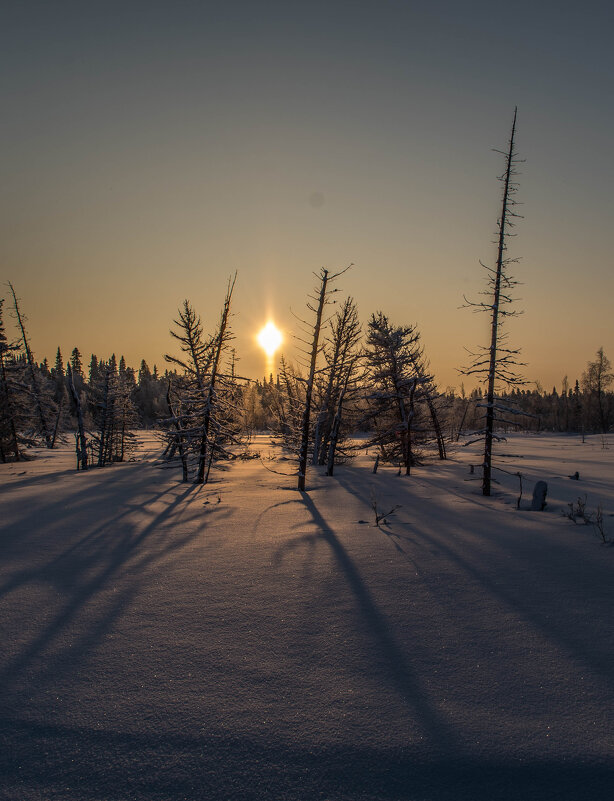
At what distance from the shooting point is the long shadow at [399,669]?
7.96 ft

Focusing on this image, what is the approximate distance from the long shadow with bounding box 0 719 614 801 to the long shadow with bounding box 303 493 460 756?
0.17 meters

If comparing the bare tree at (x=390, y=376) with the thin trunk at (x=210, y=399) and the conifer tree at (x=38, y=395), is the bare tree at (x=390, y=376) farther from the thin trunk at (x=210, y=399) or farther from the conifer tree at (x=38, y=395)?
the conifer tree at (x=38, y=395)

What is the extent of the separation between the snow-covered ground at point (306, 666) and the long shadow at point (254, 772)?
0.03ft

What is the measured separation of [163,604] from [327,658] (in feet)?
6.45

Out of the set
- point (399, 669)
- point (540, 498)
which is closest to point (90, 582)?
point (399, 669)

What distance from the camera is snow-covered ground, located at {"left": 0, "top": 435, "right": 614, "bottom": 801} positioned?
85.7 inches

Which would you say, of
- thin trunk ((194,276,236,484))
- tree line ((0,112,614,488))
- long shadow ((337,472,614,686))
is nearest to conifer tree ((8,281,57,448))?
tree line ((0,112,614,488))

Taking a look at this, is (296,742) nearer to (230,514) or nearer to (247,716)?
(247,716)

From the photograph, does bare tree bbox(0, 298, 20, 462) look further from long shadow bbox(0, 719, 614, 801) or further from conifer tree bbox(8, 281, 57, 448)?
long shadow bbox(0, 719, 614, 801)

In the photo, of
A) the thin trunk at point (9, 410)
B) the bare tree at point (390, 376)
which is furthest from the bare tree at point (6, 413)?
the bare tree at point (390, 376)

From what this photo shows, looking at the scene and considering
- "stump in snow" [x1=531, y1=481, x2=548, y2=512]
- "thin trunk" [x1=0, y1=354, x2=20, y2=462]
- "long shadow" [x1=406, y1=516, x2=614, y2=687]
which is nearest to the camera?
"long shadow" [x1=406, y1=516, x2=614, y2=687]

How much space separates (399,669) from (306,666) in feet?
2.41

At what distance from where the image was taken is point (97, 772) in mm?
2164

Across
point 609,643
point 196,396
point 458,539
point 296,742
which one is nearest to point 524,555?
point 458,539
